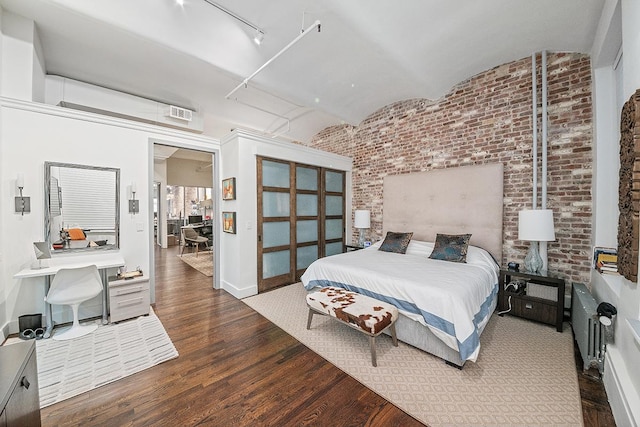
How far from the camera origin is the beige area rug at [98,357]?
1994 millimetres

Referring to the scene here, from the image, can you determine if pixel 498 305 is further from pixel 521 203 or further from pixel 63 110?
pixel 63 110

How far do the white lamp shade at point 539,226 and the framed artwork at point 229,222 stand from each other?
405 cm

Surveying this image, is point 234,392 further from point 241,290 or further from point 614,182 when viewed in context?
point 614,182

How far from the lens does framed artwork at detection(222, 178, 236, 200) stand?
401cm

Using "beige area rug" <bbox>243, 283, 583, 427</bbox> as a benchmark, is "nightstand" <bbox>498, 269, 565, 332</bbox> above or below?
above

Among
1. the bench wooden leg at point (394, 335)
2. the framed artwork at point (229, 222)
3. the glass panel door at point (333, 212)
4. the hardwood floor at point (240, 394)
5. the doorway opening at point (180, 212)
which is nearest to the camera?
the hardwood floor at point (240, 394)

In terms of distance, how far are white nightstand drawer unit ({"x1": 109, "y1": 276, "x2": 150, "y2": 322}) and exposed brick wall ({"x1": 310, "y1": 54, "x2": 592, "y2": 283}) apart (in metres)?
4.58

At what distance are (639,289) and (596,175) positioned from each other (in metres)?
1.91

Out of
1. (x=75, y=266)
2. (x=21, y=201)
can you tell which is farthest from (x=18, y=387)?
(x=21, y=201)

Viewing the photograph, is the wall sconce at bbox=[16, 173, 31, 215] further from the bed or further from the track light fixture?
the bed

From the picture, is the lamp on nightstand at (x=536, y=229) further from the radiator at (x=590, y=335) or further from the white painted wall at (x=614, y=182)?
the radiator at (x=590, y=335)

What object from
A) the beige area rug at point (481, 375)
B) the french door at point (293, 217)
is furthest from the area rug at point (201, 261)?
the beige area rug at point (481, 375)

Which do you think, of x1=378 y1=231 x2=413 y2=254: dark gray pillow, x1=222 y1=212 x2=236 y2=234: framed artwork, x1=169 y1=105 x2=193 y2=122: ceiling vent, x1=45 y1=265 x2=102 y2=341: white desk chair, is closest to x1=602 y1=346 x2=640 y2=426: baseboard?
x1=378 y1=231 x2=413 y2=254: dark gray pillow

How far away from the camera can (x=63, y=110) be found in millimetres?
3006
